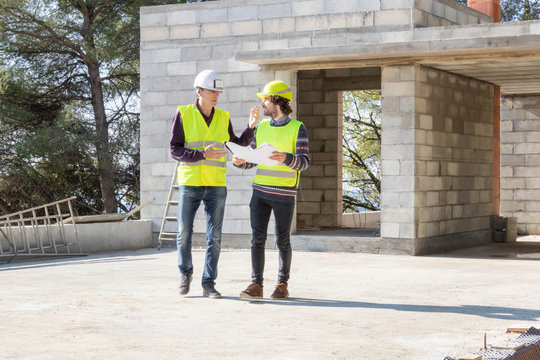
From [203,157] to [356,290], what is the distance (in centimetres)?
204

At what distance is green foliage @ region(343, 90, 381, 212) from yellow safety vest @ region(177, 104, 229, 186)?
72.7ft

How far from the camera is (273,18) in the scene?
43.8ft

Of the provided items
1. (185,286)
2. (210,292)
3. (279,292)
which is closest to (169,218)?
(185,286)

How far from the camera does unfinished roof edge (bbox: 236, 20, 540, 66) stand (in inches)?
450

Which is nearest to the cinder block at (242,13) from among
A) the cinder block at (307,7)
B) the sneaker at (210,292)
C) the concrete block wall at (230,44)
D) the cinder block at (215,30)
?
the concrete block wall at (230,44)

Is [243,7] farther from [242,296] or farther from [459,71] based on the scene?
[242,296]

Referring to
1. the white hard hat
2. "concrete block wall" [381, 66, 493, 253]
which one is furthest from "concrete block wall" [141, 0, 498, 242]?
the white hard hat

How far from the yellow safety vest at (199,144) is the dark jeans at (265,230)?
0.43 m

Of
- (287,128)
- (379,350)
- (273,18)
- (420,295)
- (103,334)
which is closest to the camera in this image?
(379,350)

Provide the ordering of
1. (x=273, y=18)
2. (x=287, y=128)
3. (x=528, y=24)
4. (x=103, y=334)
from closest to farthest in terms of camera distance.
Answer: (x=103, y=334) < (x=287, y=128) < (x=528, y=24) < (x=273, y=18)

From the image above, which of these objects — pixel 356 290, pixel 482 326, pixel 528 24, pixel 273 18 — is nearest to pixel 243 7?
pixel 273 18

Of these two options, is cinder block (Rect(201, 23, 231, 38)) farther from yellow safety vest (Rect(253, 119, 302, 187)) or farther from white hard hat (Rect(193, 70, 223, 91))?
yellow safety vest (Rect(253, 119, 302, 187))

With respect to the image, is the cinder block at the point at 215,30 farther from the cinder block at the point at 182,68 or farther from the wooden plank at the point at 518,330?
the wooden plank at the point at 518,330

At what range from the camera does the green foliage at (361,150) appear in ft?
98.8
